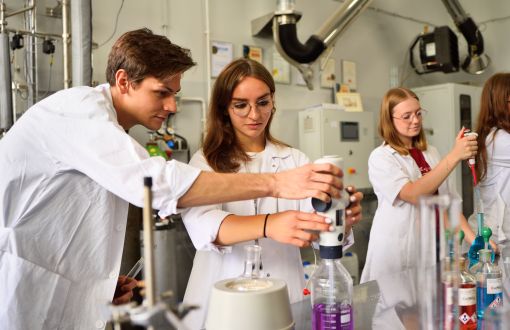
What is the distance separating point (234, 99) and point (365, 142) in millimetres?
Result: 2588

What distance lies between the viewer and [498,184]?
2084mm

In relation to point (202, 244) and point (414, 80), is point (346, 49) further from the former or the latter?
point (202, 244)

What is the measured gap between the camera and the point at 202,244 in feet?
3.75

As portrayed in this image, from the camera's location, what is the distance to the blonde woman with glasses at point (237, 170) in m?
1.15

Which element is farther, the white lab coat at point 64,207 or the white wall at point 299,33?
the white wall at point 299,33

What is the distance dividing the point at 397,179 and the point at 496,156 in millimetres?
576

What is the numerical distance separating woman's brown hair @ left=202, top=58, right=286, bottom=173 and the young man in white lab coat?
221 mm

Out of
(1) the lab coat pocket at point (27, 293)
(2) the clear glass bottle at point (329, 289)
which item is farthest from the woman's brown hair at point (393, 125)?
(1) the lab coat pocket at point (27, 293)

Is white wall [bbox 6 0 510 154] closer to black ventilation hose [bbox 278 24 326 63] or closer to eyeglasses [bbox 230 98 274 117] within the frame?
black ventilation hose [bbox 278 24 326 63]

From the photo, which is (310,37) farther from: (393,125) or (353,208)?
(353,208)

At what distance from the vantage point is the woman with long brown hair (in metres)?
2.04

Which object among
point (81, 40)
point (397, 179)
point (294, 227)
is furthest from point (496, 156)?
point (81, 40)

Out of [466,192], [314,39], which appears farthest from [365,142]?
[466,192]

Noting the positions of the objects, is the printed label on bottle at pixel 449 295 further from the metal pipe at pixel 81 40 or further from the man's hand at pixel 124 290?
the metal pipe at pixel 81 40
